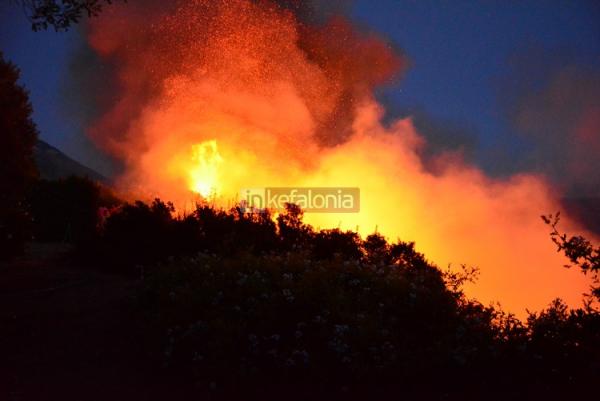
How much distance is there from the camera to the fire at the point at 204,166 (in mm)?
23422

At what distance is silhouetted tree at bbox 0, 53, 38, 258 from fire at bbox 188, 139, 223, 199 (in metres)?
11.0

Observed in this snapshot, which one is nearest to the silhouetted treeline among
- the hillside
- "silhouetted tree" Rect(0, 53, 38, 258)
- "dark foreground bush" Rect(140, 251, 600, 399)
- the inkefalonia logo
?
"dark foreground bush" Rect(140, 251, 600, 399)

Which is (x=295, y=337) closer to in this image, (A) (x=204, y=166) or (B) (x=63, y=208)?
(A) (x=204, y=166)

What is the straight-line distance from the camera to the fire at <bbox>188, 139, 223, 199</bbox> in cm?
2342

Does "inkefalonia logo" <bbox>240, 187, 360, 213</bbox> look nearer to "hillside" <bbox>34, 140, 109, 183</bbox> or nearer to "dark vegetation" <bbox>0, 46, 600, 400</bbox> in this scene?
"dark vegetation" <bbox>0, 46, 600, 400</bbox>

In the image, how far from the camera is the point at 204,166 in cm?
2389

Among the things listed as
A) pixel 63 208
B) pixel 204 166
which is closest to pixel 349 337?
pixel 204 166

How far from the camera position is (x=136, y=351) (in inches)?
260

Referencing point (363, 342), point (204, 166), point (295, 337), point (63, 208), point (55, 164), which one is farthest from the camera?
point (55, 164)

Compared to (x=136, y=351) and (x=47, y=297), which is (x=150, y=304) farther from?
(x=47, y=297)

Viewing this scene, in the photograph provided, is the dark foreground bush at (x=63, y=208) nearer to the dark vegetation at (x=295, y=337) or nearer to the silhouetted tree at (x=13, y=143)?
the silhouetted tree at (x=13, y=143)

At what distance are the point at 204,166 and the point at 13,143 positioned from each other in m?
12.8

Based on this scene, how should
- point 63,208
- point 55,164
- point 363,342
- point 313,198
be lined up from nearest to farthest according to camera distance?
point 363,342 < point 313,198 < point 63,208 < point 55,164

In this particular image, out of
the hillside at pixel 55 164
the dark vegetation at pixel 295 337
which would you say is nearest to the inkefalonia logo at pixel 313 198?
the dark vegetation at pixel 295 337
